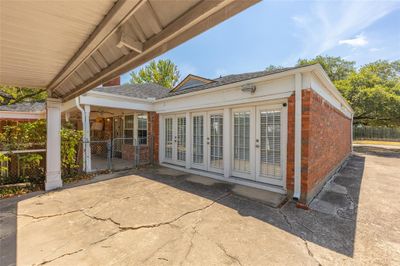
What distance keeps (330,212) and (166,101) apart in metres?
6.89

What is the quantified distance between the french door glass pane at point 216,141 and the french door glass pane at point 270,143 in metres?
1.55

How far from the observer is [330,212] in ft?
12.6

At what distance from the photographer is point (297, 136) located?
433cm

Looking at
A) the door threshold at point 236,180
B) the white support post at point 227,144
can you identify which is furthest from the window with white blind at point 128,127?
the white support post at point 227,144

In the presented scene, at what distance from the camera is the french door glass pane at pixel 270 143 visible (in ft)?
16.2

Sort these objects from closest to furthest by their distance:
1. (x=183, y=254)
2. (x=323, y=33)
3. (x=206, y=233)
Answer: (x=183, y=254), (x=206, y=233), (x=323, y=33)

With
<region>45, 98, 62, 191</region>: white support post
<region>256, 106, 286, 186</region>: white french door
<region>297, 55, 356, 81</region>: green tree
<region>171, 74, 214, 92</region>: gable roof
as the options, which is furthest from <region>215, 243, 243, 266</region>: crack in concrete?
<region>297, 55, 356, 81</region>: green tree

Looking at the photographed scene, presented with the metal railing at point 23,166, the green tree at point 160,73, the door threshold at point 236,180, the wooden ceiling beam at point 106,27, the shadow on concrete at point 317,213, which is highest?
the green tree at point 160,73

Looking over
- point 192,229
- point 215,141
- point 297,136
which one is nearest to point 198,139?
point 215,141

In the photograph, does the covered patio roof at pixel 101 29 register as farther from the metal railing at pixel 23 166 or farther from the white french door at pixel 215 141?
the white french door at pixel 215 141

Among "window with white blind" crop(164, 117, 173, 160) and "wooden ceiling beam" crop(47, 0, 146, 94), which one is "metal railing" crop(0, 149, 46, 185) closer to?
"wooden ceiling beam" crop(47, 0, 146, 94)

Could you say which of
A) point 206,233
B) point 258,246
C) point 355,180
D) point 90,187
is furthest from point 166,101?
point 355,180

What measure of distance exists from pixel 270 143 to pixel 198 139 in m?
2.95

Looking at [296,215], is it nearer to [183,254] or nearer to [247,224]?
[247,224]
